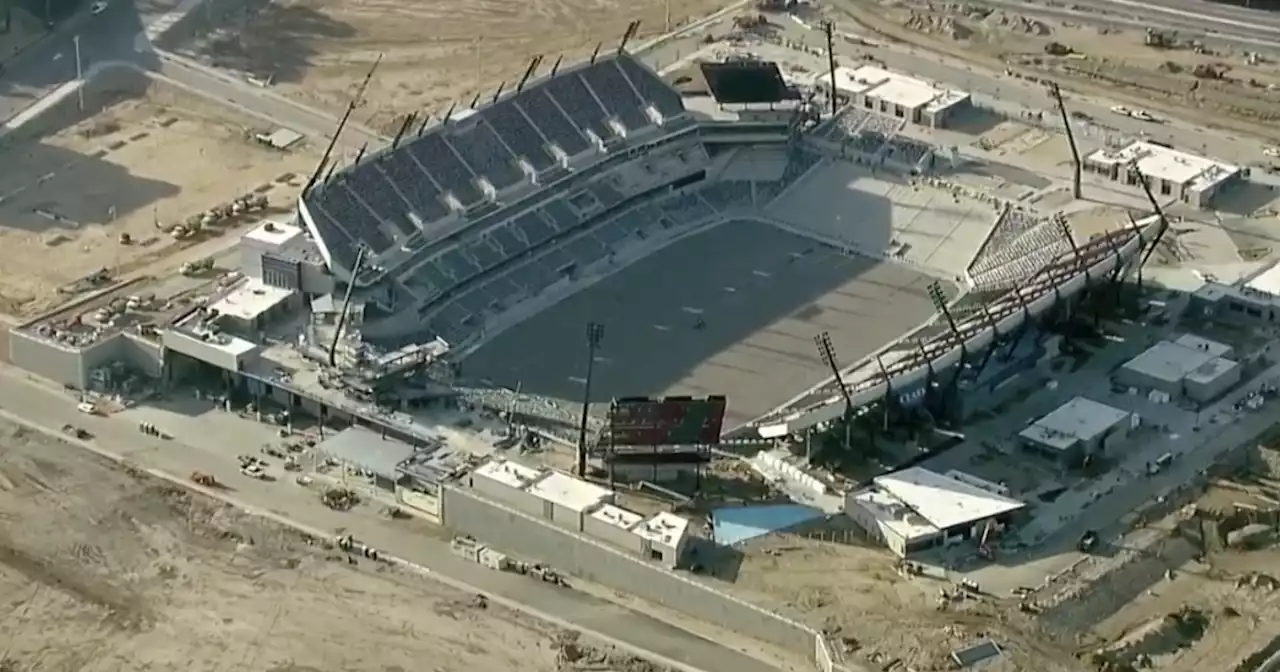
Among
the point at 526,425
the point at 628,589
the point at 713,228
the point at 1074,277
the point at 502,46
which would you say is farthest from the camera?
the point at 502,46

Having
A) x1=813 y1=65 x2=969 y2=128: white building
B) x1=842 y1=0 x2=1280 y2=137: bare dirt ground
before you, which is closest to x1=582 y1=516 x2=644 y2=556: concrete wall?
x1=813 y1=65 x2=969 y2=128: white building

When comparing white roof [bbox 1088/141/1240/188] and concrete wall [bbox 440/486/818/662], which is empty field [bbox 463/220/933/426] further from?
white roof [bbox 1088/141/1240/188]

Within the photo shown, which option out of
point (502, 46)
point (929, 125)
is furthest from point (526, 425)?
point (502, 46)

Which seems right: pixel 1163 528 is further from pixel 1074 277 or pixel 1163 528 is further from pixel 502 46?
pixel 502 46

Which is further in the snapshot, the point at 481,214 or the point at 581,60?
the point at 581,60

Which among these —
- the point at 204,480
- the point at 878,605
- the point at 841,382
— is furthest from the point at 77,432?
the point at 878,605

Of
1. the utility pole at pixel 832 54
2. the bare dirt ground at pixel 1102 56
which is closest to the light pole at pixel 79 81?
the utility pole at pixel 832 54
